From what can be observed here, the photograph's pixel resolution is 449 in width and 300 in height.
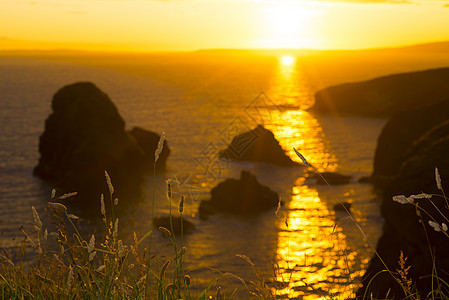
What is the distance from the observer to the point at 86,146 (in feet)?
182

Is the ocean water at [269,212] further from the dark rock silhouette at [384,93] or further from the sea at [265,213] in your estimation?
the dark rock silhouette at [384,93]

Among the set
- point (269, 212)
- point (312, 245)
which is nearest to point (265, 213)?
point (269, 212)

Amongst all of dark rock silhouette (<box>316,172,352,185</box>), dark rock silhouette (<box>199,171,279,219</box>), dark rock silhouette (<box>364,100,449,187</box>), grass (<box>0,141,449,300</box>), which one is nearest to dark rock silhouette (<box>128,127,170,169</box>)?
dark rock silhouette (<box>316,172,352,185</box>)

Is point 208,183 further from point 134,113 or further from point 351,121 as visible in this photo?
point 134,113

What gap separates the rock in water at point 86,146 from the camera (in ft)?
177

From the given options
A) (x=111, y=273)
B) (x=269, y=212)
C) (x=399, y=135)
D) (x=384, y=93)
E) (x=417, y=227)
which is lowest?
(x=269, y=212)

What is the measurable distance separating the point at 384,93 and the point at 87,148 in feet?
293

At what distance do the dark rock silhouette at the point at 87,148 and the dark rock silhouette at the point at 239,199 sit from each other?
41.4 feet

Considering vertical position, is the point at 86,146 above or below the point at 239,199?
above

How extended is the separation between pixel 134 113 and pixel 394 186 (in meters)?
126

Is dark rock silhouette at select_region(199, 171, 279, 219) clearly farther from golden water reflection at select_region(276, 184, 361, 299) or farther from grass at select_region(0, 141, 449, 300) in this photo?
grass at select_region(0, 141, 449, 300)

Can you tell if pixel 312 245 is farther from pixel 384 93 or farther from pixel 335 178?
pixel 384 93

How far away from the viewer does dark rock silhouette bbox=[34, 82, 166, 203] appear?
2112 inches

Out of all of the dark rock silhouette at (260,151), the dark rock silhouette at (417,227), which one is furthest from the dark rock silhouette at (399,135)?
the dark rock silhouette at (417,227)
